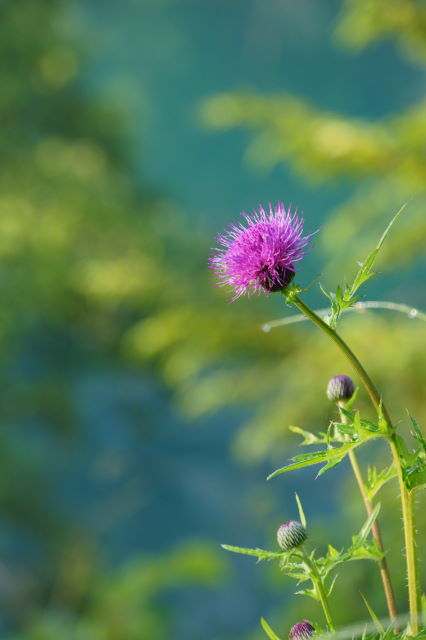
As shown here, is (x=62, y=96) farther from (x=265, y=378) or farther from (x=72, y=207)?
(x=265, y=378)

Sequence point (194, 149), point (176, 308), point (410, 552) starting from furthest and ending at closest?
point (194, 149)
point (176, 308)
point (410, 552)

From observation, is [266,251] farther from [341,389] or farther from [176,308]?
[176,308]

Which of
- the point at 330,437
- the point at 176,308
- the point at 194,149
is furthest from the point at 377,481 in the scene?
the point at 194,149

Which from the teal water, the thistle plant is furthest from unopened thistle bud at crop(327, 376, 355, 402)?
the teal water

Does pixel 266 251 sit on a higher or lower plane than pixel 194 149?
lower

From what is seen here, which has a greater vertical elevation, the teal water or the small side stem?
the teal water

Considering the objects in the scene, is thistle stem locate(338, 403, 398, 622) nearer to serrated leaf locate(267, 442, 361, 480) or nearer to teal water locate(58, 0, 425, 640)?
serrated leaf locate(267, 442, 361, 480)
